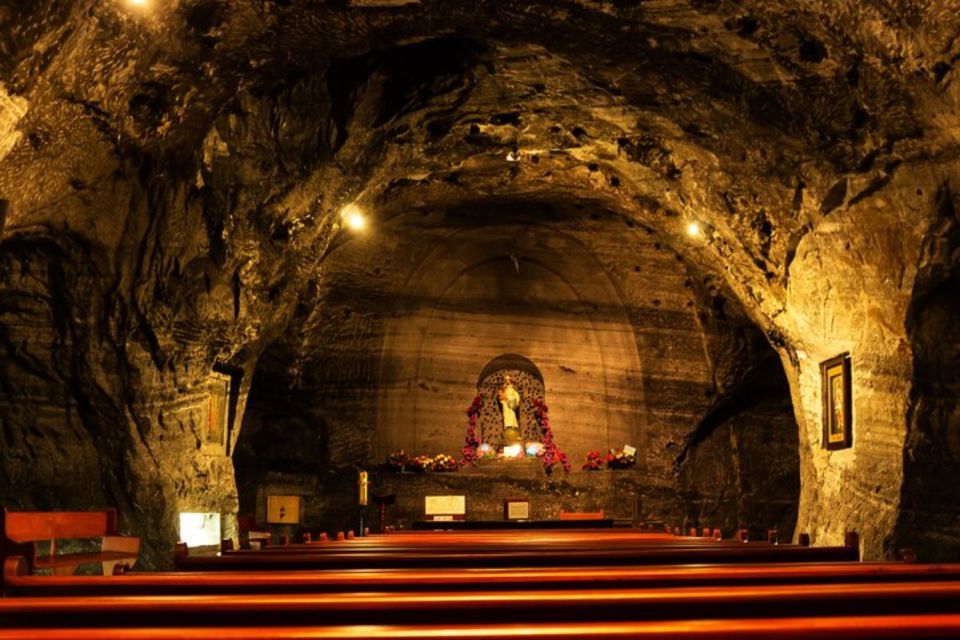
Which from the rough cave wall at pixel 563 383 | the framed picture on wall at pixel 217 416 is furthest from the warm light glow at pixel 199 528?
the rough cave wall at pixel 563 383

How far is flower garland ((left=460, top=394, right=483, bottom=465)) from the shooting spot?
17.3 meters

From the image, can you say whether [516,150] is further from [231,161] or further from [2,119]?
[2,119]

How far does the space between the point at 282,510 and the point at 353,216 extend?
506 cm

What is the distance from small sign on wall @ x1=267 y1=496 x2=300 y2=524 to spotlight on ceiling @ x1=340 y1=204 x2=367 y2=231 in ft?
14.4

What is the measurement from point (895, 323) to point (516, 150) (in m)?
5.73

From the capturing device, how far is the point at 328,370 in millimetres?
17000

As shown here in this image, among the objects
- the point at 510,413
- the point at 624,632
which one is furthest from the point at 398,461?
the point at 624,632

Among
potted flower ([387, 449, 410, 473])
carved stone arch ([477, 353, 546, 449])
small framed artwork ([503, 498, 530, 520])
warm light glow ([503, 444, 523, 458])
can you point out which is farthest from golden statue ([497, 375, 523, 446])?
potted flower ([387, 449, 410, 473])

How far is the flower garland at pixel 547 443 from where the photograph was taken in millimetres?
17266

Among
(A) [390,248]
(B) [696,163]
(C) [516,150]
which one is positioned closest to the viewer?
(B) [696,163]

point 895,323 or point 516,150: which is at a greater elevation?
point 516,150

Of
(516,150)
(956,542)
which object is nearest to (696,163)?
(516,150)

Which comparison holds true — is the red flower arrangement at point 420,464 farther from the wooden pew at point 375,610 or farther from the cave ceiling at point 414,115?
the wooden pew at point 375,610

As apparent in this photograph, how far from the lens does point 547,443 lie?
1739 centimetres
